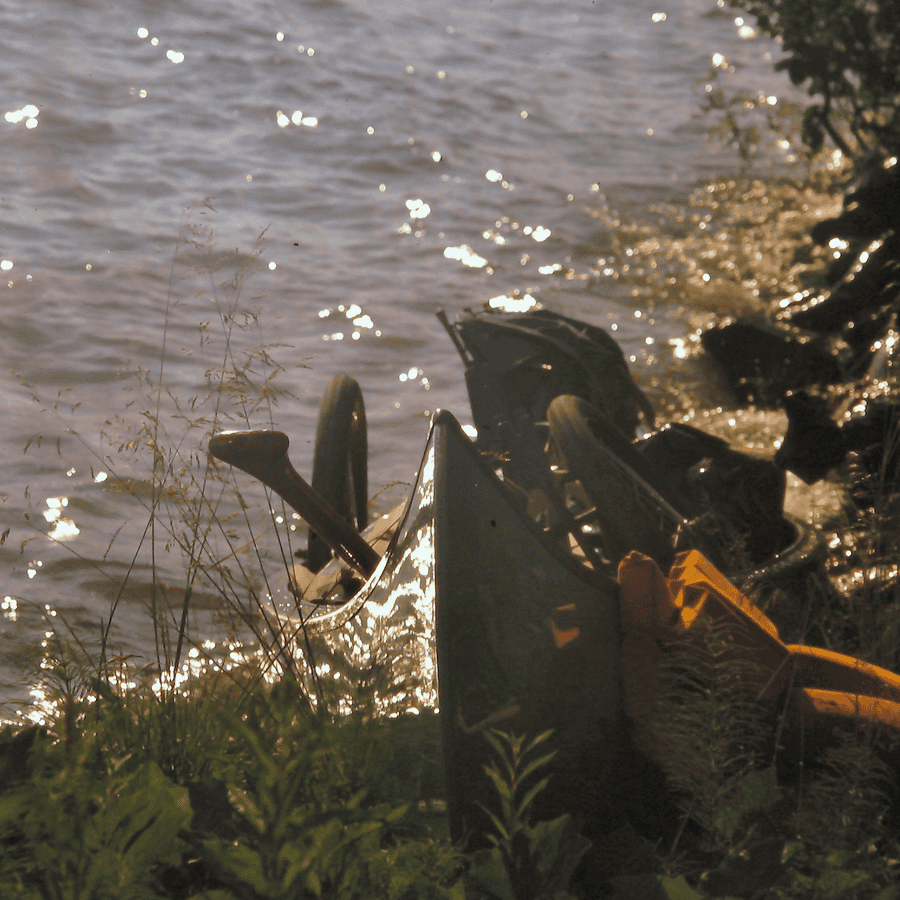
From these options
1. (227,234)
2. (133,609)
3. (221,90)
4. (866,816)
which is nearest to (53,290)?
(227,234)

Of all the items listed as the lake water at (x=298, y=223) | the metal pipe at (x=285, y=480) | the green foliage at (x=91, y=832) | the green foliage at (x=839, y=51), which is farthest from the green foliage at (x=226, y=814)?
the green foliage at (x=839, y=51)

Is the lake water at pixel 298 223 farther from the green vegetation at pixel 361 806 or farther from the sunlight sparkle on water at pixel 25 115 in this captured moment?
the green vegetation at pixel 361 806

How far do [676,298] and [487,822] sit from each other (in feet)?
24.3

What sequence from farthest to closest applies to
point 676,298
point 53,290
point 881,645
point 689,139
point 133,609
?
point 689,139 < point 676,298 < point 53,290 < point 133,609 < point 881,645

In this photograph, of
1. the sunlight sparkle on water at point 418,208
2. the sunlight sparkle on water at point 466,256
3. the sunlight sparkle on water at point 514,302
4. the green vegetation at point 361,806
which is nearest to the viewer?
the green vegetation at point 361,806

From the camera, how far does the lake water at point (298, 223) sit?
5027 millimetres

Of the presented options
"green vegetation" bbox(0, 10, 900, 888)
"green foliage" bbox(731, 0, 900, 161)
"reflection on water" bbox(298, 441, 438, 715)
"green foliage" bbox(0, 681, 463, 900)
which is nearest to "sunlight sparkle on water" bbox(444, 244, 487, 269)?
"green foliage" bbox(731, 0, 900, 161)

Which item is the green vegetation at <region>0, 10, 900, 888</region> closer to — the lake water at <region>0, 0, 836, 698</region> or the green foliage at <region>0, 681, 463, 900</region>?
the green foliage at <region>0, 681, 463, 900</region>

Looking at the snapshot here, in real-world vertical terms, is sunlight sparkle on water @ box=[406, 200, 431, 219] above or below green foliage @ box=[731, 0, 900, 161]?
below

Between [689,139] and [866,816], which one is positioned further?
[689,139]

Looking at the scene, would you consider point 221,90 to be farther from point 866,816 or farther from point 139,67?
point 866,816

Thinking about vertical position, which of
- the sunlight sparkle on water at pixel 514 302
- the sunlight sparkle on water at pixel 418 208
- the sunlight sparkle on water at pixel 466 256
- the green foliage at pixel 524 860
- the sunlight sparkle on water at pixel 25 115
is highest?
the sunlight sparkle on water at pixel 25 115

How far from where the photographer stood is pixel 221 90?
499 inches

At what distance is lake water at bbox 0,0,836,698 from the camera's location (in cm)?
503
